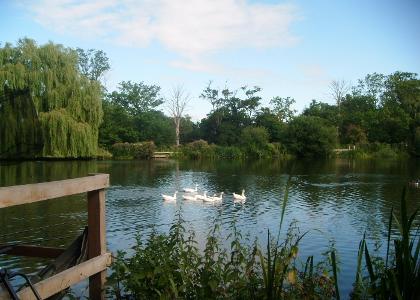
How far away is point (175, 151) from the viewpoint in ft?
174

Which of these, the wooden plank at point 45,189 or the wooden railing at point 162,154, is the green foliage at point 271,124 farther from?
the wooden plank at point 45,189

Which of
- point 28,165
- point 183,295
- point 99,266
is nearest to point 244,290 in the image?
point 183,295

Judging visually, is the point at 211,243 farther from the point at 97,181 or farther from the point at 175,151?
the point at 175,151

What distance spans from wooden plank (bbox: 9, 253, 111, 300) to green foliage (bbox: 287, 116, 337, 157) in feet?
→ 168

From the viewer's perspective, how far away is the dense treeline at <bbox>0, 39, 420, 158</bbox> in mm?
34000

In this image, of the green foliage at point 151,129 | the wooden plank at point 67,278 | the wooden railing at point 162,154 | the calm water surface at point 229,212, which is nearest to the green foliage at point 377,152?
the wooden railing at point 162,154

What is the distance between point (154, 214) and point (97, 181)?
1264 centimetres

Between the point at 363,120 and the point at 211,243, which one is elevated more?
the point at 363,120

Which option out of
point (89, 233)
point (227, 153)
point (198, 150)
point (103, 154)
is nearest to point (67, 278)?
point (89, 233)

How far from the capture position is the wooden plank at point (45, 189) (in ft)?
10.7

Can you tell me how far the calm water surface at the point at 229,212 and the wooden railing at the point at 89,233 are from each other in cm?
236

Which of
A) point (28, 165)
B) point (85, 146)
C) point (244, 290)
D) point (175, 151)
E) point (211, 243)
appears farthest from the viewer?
point (175, 151)

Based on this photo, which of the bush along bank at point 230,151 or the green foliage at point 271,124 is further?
the green foliage at point 271,124

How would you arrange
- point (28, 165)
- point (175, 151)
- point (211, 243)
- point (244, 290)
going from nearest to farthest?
point (244, 290)
point (211, 243)
point (28, 165)
point (175, 151)
